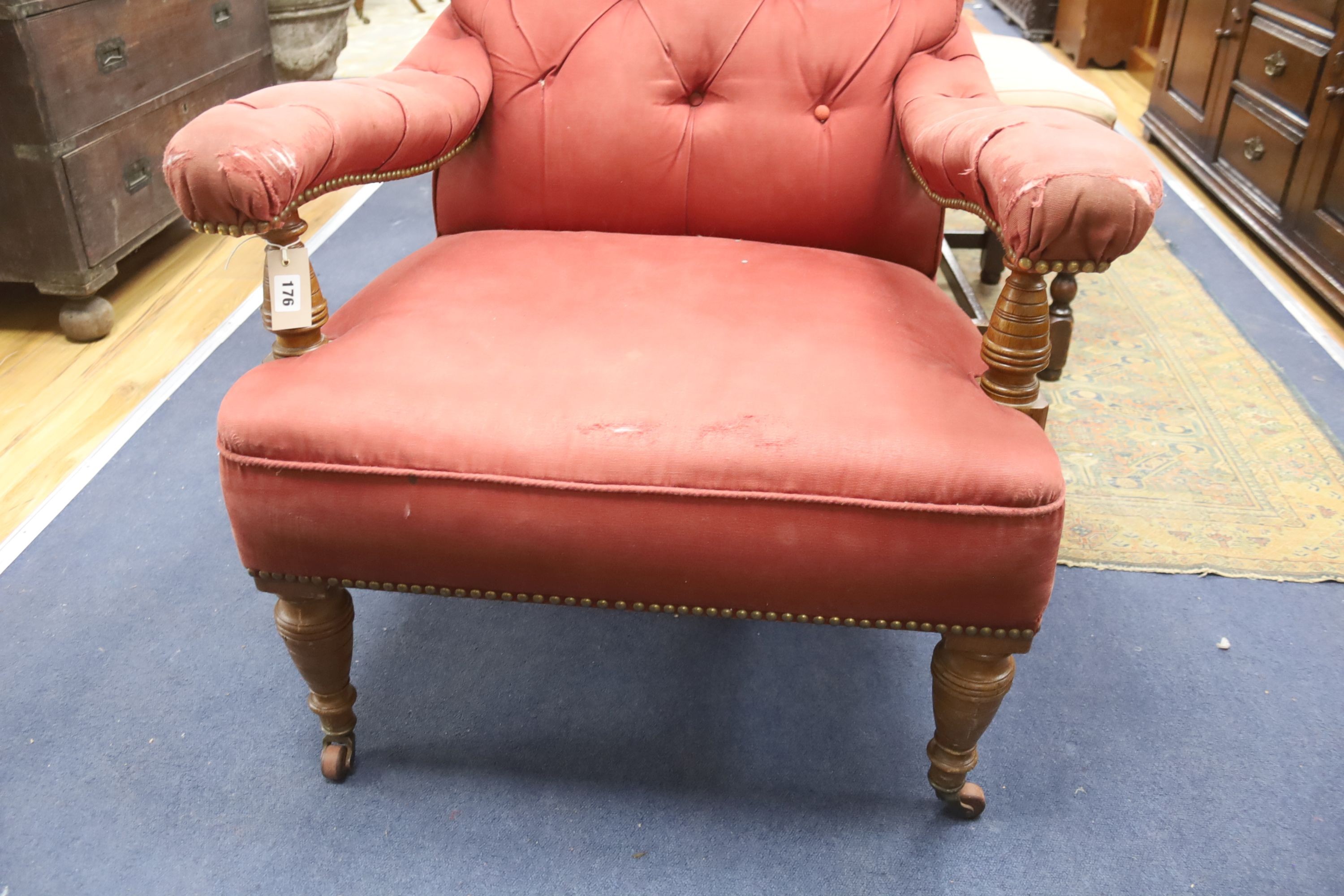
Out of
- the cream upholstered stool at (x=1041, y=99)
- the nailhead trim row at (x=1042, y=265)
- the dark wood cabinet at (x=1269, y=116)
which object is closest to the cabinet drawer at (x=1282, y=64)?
the dark wood cabinet at (x=1269, y=116)

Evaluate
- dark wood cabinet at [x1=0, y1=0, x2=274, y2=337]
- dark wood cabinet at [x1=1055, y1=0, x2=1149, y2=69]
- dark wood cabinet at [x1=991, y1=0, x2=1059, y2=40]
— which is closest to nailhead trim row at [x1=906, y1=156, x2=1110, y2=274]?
dark wood cabinet at [x1=0, y1=0, x2=274, y2=337]

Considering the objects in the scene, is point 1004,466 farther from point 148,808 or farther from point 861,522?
point 148,808

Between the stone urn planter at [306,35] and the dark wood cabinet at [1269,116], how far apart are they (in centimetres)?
234

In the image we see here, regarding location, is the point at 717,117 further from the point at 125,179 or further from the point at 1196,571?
the point at 125,179

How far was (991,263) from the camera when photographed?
198 centimetres

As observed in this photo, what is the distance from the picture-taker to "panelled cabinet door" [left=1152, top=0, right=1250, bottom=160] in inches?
97.4

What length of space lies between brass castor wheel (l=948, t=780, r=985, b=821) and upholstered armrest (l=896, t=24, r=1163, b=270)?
531 mm

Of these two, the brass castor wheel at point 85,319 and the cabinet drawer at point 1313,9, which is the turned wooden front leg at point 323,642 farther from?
the cabinet drawer at point 1313,9

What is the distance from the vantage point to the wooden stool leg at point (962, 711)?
874 millimetres

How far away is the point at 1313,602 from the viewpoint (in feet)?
4.11

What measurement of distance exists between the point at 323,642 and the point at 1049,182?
0.75 meters

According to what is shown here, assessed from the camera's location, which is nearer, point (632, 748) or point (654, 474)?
point (654, 474)

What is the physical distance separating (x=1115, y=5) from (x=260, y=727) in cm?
377

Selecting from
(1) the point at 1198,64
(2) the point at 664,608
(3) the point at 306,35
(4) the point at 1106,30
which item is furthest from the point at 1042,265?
(4) the point at 1106,30
